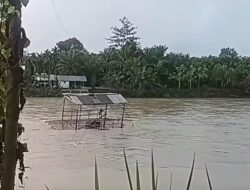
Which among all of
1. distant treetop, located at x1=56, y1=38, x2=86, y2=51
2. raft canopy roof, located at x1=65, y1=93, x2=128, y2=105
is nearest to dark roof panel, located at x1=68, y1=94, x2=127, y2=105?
raft canopy roof, located at x1=65, y1=93, x2=128, y2=105

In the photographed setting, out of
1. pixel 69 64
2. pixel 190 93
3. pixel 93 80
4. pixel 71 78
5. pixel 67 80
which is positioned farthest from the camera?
pixel 190 93

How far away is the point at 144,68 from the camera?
105 ft

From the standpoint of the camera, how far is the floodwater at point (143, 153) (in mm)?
7266

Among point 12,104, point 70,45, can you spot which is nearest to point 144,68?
point 70,45

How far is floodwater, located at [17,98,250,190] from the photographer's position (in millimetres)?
7266

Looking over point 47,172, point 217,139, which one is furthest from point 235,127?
point 47,172

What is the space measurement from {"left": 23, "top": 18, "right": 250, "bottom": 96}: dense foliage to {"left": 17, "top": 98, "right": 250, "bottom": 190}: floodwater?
13929mm

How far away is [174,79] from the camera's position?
3378cm

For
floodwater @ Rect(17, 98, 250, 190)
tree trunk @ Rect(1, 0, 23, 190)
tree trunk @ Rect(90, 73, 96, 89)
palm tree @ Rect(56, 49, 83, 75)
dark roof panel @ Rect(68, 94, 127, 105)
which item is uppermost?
palm tree @ Rect(56, 49, 83, 75)

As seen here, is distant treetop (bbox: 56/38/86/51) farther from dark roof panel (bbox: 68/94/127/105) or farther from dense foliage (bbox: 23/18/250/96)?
dark roof panel (bbox: 68/94/127/105)

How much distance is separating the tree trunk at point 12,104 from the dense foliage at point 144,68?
28496mm

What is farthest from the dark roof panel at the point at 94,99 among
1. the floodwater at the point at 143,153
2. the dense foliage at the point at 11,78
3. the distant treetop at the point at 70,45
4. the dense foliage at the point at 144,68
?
the distant treetop at the point at 70,45

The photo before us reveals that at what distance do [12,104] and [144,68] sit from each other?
3091cm

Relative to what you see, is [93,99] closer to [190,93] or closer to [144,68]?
[144,68]
